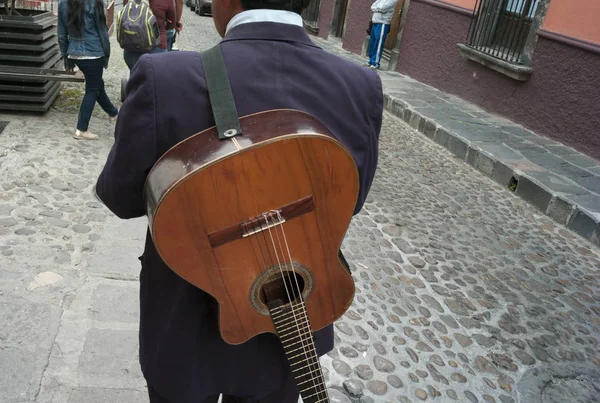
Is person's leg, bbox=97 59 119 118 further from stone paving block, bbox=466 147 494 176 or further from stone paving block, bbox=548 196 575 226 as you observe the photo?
stone paving block, bbox=548 196 575 226

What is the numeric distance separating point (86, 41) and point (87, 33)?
75 mm

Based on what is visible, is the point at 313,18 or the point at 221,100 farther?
the point at 313,18

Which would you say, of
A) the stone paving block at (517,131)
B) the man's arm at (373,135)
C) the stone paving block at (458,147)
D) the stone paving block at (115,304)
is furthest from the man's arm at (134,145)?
the stone paving block at (517,131)

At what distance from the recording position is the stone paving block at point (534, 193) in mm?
5438

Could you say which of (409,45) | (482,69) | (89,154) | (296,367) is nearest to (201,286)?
(296,367)

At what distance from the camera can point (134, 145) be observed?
1.15 metres

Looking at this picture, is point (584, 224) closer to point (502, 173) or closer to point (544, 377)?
point (502, 173)

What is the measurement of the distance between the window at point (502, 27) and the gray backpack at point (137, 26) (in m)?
5.12

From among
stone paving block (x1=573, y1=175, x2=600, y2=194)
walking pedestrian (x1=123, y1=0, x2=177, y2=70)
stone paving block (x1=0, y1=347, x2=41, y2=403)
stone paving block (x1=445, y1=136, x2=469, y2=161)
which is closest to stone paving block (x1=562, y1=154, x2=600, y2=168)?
stone paving block (x1=573, y1=175, x2=600, y2=194)

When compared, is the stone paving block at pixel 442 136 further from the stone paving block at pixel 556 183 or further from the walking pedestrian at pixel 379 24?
the walking pedestrian at pixel 379 24

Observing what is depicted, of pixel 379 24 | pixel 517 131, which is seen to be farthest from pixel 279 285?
pixel 379 24

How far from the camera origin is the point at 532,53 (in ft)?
24.6

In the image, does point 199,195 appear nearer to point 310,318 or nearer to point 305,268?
point 305,268

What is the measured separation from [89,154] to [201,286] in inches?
168
